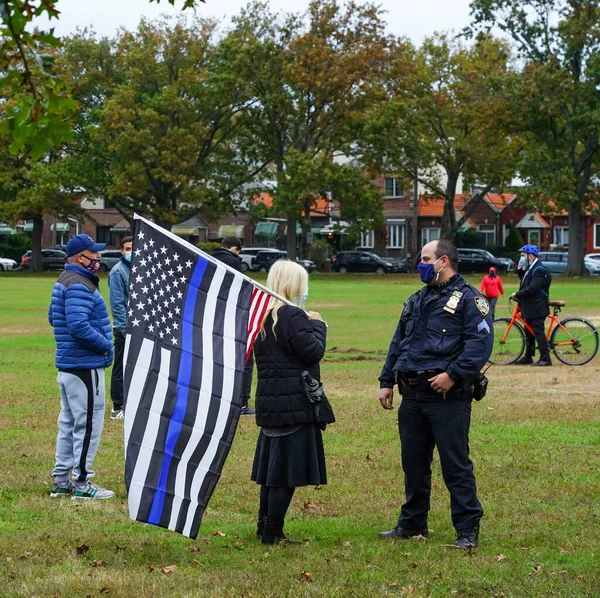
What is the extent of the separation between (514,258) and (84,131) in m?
30.7

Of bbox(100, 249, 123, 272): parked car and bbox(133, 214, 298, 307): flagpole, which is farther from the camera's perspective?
bbox(100, 249, 123, 272): parked car

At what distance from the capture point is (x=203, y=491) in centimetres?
652

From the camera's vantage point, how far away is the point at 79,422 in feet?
28.0

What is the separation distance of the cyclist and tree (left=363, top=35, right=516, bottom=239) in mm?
43546

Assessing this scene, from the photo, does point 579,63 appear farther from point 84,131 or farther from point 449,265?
point 449,265

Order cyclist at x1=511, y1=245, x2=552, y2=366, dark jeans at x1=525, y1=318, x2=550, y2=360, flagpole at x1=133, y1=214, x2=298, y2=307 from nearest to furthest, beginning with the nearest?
flagpole at x1=133, y1=214, x2=298, y2=307 → cyclist at x1=511, y1=245, x2=552, y2=366 → dark jeans at x1=525, y1=318, x2=550, y2=360

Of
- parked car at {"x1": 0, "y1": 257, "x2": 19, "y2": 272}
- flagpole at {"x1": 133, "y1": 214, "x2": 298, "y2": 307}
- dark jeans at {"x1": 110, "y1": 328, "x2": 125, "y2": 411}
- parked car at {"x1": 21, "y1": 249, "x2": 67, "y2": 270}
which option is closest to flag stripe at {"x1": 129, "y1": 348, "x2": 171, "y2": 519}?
flagpole at {"x1": 133, "y1": 214, "x2": 298, "y2": 307}

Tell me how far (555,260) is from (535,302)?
53.5 meters

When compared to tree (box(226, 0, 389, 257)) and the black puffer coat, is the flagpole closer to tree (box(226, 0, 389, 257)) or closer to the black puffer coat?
the black puffer coat

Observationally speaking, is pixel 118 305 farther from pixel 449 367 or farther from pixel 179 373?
pixel 449 367

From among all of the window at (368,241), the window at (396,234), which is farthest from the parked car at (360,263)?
the window at (368,241)

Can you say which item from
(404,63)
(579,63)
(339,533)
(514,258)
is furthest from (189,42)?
(339,533)

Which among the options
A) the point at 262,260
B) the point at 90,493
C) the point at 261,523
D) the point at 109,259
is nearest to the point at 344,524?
the point at 261,523

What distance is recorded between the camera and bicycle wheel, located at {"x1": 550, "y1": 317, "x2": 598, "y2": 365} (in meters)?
18.1
